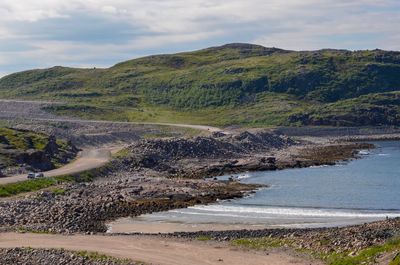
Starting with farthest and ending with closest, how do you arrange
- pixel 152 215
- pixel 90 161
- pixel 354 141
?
pixel 354 141 < pixel 90 161 < pixel 152 215

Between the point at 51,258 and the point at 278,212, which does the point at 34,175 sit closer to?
the point at 278,212

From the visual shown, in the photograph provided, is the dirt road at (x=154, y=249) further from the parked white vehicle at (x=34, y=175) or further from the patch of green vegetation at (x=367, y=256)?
the parked white vehicle at (x=34, y=175)

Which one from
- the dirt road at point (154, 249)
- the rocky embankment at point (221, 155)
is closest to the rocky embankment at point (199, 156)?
the rocky embankment at point (221, 155)

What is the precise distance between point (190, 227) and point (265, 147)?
247ft

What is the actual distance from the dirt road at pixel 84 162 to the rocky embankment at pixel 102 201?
441 cm

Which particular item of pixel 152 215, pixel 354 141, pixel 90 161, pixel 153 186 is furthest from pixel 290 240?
pixel 354 141

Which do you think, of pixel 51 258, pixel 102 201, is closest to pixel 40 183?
pixel 102 201

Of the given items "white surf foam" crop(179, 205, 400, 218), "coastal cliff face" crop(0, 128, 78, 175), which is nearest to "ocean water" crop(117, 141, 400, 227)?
"white surf foam" crop(179, 205, 400, 218)

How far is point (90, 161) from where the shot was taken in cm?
9081

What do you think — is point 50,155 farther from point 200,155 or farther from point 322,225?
point 322,225

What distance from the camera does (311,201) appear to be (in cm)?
7150

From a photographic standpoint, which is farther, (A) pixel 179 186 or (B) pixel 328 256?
(A) pixel 179 186

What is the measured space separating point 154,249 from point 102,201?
20885 millimetres

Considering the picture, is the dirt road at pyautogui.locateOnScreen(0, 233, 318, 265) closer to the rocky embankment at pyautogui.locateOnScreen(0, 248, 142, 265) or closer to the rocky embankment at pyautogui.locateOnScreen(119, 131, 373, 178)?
the rocky embankment at pyautogui.locateOnScreen(0, 248, 142, 265)
